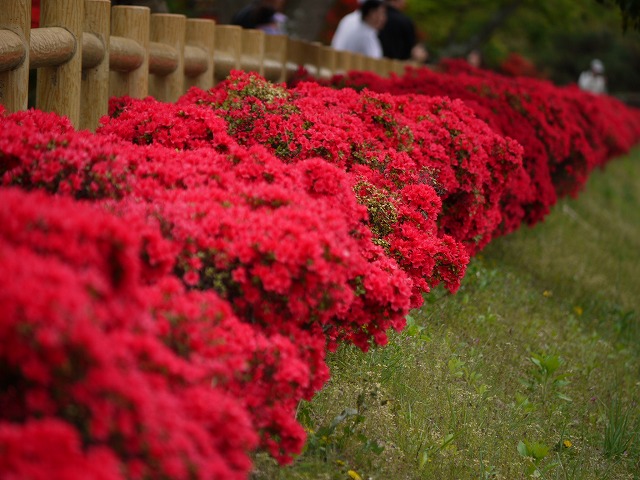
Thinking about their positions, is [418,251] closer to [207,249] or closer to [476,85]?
[207,249]

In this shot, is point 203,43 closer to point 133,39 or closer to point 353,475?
point 133,39

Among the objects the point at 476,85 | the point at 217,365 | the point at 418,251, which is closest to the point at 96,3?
the point at 418,251

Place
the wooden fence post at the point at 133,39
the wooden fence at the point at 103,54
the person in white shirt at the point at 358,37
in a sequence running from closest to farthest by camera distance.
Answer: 1. the wooden fence at the point at 103,54
2. the wooden fence post at the point at 133,39
3. the person in white shirt at the point at 358,37

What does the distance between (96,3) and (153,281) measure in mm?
2841

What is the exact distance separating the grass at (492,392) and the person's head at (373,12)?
4.05 m

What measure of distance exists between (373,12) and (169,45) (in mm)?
5936

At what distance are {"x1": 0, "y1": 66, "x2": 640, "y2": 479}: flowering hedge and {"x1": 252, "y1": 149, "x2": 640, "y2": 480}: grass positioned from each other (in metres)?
0.44

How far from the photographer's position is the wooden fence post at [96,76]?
5066mm

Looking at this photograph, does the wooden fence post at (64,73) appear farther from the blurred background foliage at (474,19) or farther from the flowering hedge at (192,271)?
the blurred background foliage at (474,19)

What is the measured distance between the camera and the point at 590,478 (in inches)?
181

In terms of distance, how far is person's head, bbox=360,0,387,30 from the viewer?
11.5 m

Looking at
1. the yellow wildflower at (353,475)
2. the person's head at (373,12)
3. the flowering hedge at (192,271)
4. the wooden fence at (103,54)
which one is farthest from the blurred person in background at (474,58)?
the yellow wildflower at (353,475)

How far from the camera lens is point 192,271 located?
9.14 feet

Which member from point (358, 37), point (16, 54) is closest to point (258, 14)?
point (358, 37)
